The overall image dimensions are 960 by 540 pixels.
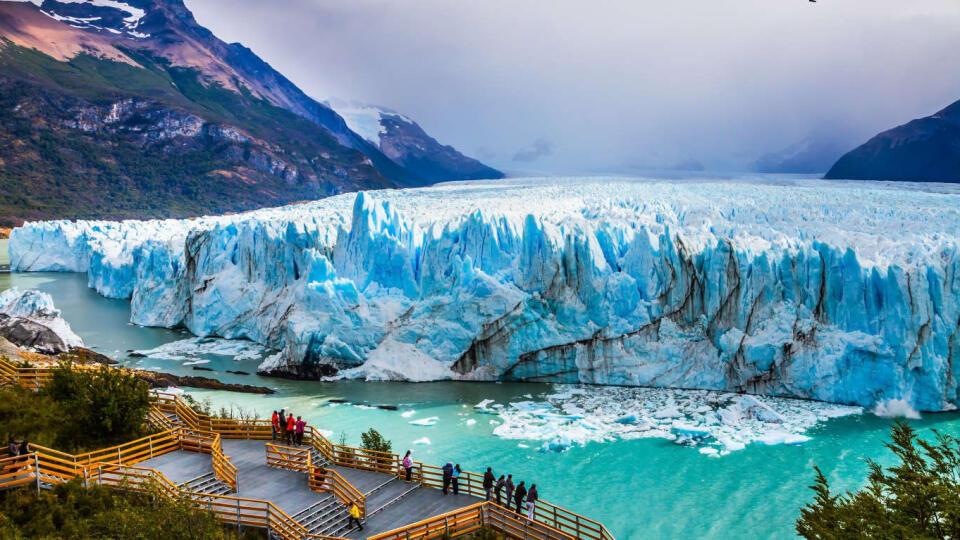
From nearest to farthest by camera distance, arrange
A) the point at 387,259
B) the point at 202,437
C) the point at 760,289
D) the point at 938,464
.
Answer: the point at 938,464 → the point at 202,437 → the point at 760,289 → the point at 387,259

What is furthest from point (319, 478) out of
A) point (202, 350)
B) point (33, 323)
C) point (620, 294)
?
point (33, 323)

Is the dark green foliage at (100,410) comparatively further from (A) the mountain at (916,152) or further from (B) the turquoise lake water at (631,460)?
(A) the mountain at (916,152)

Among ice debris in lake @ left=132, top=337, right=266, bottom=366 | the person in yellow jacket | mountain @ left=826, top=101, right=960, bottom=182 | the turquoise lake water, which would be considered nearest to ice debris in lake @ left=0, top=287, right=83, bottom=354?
ice debris in lake @ left=132, top=337, right=266, bottom=366

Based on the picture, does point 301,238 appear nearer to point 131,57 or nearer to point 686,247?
point 686,247

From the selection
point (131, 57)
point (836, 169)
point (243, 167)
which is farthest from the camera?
point (131, 57)

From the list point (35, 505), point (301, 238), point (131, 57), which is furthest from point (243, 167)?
point (35, 505)

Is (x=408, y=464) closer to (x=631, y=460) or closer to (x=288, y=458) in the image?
(x=288, y=458)
